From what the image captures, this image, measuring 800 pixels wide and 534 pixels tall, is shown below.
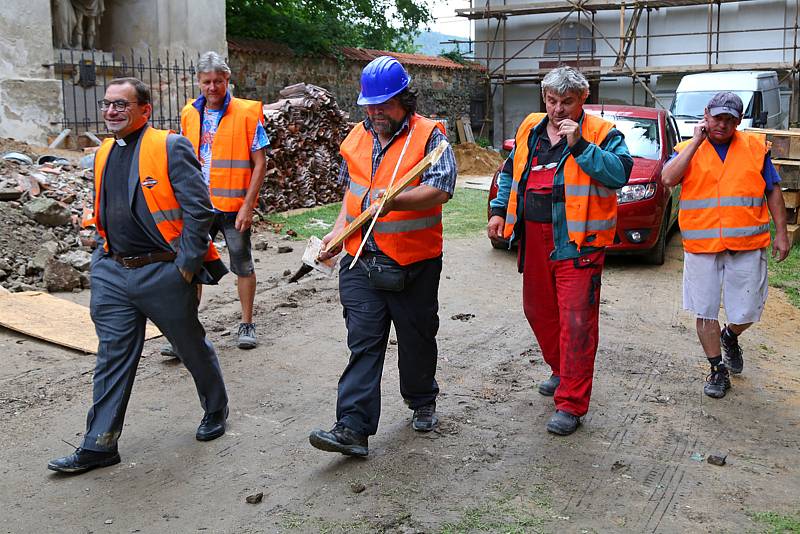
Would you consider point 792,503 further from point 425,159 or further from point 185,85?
point 185,85

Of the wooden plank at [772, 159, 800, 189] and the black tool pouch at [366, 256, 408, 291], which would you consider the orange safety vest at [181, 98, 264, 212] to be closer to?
the black tool pouch at [366, 256, 408, 291]

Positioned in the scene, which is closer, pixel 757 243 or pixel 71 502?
pixel 71 502

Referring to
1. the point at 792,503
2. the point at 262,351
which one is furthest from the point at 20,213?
the point at 792,503

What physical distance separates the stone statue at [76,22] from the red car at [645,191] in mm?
9169

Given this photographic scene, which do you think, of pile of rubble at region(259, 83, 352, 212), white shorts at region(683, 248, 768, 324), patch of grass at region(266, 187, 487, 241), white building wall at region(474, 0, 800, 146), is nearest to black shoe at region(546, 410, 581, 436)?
white shorts at region(683, 248, 768, 324)

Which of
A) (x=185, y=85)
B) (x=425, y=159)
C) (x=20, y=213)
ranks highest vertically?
(x=185, y=85)

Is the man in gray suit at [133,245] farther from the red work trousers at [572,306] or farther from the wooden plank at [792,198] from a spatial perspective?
the wooden plank at [792,198]

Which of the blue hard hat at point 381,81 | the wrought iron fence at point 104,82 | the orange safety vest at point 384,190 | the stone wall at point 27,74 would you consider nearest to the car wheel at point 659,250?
the orange safety vest at point 384,190

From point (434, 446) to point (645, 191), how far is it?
5812mm

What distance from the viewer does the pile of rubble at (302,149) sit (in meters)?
13.2

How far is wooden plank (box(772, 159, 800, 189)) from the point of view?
961cm

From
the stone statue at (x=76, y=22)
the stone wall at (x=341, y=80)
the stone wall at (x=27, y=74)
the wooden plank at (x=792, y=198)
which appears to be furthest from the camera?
the stone wall at (x=341, y=80)

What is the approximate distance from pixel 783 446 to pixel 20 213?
7514 millimetres

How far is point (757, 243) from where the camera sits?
554 centimetres
